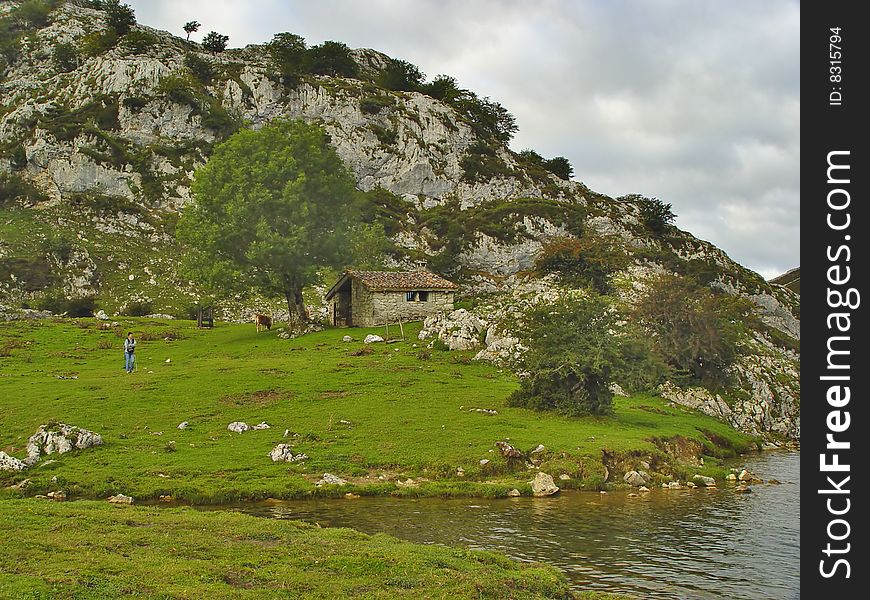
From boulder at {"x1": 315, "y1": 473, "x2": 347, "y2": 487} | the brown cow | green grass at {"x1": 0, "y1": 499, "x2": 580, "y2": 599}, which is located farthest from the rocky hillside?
green grass at {"x1": 0, "y1": 499, "x2": 580, "y2": 599}

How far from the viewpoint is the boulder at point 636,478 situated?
1117 inches

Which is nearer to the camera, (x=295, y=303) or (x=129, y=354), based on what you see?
(x=129, y=354)

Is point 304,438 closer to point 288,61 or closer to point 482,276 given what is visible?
point 482,276

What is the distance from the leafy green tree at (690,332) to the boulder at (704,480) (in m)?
22.3

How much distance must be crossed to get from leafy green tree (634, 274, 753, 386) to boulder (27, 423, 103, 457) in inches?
1562

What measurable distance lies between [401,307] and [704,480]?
128 feet

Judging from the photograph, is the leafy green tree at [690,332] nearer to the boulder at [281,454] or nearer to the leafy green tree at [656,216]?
the boulder at [281,454]

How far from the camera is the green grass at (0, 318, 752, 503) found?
2573 centimetres

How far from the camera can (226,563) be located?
14320 millimetres

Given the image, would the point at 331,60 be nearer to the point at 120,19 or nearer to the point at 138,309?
the point at 120,19

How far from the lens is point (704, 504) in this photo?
2536cm

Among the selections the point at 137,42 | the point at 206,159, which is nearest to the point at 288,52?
the point at 137,42

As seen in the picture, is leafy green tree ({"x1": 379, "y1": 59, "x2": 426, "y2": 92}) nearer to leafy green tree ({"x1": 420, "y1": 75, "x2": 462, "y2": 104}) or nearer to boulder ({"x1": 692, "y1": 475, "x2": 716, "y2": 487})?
leafy green tree ({"x1": 420, "y1": 75, "x2": 462, "y2": 104})

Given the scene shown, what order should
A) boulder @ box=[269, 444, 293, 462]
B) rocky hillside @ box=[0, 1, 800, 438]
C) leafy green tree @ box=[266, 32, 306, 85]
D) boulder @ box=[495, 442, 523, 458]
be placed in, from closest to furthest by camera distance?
boulder @ box=[269, 444, 293, 462]
boulder @ box=[495, 442, 523, 458]
rocky hillside @ box=[0, 1, 800, 438]
leafy green tree @ box=[266, 32, 306, 85]
